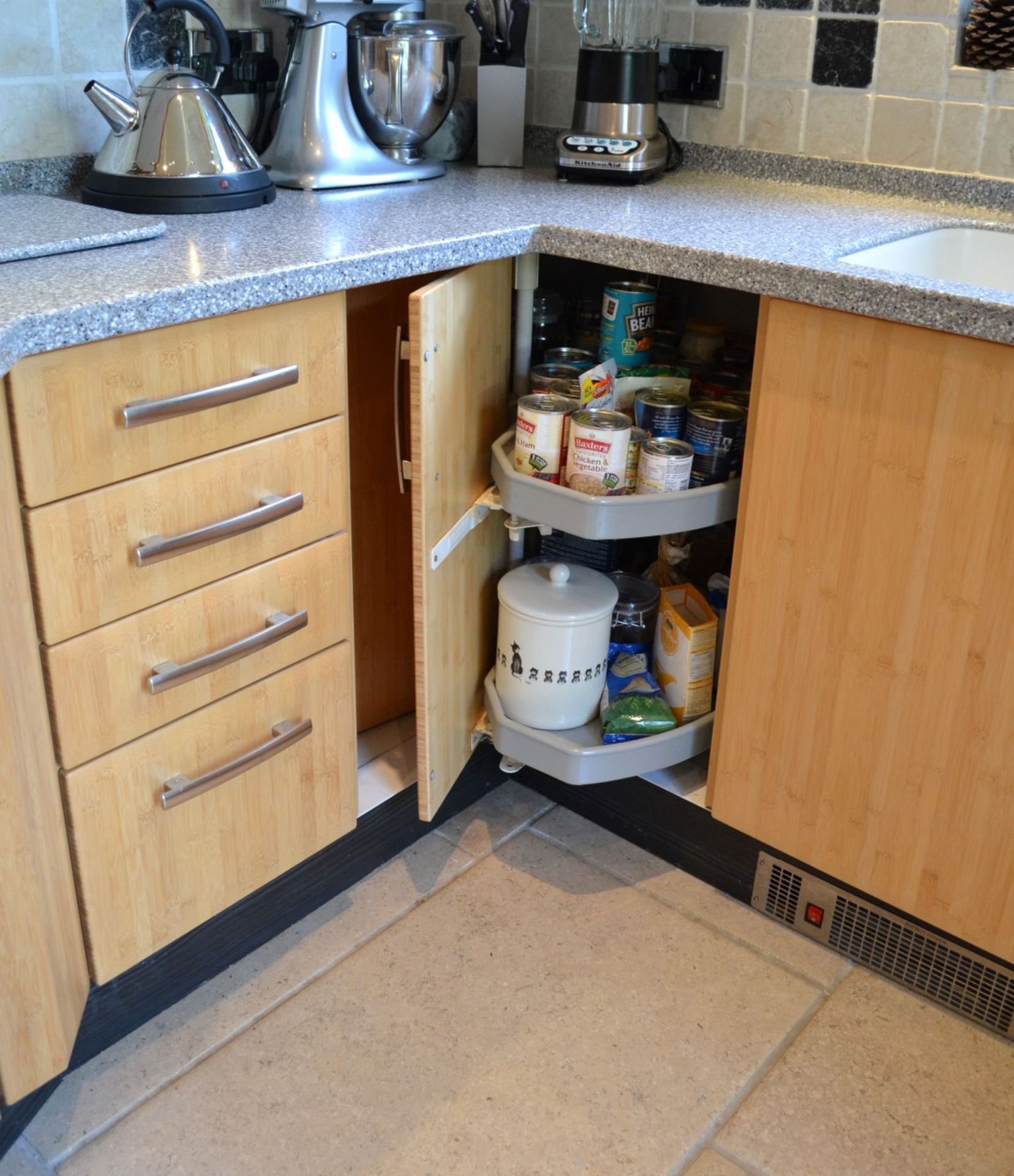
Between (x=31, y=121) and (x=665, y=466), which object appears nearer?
(x=665, y=466)

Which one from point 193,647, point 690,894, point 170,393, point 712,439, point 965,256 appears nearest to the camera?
point 170,393

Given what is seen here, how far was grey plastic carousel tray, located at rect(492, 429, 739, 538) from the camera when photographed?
1.51m

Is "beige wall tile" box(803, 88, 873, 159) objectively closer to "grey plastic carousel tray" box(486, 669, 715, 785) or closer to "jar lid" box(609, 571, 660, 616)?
"jar lid" box(609, 571, 660, 616)

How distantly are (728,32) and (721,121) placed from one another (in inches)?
5.1

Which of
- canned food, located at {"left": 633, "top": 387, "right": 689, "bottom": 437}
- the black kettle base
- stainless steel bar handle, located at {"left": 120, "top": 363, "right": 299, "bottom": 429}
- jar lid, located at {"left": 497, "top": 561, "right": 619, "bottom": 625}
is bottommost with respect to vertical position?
jar lid, located at {"left": 497, "top": 561, "right": 619, "bottom": 625}

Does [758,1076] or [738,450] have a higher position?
[738,450]

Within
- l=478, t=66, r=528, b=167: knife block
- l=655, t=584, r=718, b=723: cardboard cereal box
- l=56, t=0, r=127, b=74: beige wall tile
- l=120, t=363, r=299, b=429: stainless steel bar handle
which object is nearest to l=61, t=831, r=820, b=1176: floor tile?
l=655, t=584, r=718, b=723: cardboard cereal box

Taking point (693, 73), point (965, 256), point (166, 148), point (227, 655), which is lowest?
point (227, 655)

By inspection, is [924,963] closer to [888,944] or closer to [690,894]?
[888,944]

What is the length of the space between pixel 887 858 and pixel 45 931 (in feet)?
3.18

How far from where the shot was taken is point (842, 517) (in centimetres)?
137

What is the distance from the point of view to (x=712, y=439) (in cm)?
154

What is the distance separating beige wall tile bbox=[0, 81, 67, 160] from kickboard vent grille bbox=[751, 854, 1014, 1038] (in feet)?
4.60

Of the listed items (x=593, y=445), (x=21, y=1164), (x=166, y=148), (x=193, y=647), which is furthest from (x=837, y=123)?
(x=21, y=1164)
